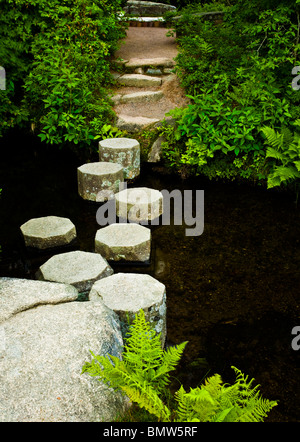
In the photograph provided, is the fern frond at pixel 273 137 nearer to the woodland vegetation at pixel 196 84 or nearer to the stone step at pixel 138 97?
the woodland vegetation at pixel 196 84

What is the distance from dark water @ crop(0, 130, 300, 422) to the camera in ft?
12.8

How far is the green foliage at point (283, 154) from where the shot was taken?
6922mm

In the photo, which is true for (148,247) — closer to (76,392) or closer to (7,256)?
(7,256)

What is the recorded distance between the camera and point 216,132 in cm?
757

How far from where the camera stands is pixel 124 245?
17.4ft

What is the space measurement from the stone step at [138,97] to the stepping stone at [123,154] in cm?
221

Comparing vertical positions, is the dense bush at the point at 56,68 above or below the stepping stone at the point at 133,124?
above

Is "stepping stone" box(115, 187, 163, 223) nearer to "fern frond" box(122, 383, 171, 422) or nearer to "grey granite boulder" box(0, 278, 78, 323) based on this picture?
"grey granite boulder" box(0, 278, 78, 323)

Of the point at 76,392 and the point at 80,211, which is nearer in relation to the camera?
the point at 76,392

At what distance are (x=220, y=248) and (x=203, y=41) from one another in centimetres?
614

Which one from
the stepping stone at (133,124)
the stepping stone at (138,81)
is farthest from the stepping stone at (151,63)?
the stepping stone at (133,124)

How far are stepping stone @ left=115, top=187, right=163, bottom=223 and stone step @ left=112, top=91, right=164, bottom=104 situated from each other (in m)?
4.00
